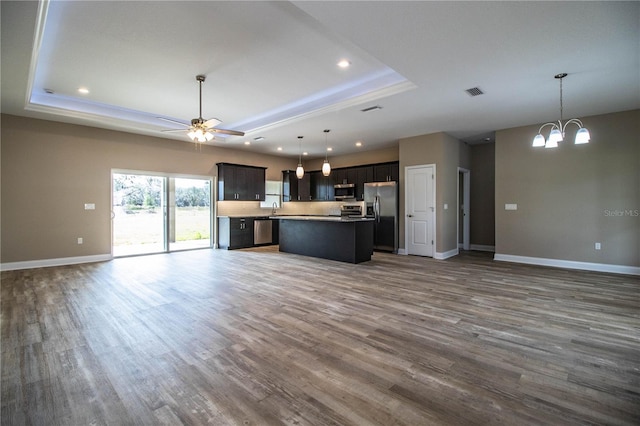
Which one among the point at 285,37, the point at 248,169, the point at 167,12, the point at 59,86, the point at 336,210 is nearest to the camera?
the point at 167,12

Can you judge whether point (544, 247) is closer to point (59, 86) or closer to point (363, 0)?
point (363, 0)

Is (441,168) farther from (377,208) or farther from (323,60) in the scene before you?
Result: (323,60)

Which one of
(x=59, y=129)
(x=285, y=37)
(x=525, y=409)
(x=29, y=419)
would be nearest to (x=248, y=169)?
(x=59, y=129)

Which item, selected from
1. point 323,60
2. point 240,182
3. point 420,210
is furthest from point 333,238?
point 240,182

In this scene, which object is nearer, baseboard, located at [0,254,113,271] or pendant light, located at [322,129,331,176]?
baseboard, located at [0,254,113,271]

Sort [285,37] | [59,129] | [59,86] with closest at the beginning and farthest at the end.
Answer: [285,37] < [59,86] < [59,129]

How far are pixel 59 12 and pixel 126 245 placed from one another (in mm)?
5365

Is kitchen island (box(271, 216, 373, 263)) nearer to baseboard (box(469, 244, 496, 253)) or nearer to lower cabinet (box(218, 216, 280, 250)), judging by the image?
lower cabinet (box(218, 216, 280, 250))

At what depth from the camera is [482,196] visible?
26.4ft

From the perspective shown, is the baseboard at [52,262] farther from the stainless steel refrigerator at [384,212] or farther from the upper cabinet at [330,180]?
the stainless steel refrigerator at [384,212]

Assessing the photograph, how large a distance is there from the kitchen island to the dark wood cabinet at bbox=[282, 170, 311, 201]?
9.38 ft

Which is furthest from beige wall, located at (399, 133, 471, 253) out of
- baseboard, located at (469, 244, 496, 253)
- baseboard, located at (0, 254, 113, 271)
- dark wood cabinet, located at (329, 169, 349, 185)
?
baseboard, located at (0, 254, 113, 271)

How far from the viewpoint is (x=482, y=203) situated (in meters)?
8.05

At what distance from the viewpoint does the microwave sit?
8.97m
